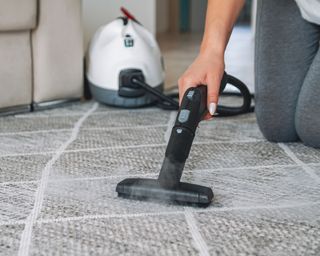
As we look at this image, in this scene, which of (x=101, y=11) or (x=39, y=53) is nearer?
(x=39, y=53)

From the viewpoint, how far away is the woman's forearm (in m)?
0.86

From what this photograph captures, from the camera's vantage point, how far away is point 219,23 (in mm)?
879

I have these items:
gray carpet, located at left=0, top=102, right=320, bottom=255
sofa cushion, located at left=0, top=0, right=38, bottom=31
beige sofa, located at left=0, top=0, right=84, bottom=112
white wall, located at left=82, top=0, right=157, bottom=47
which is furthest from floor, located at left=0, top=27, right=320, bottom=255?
white wall, located at left=82, top=0, right=157, bottom=47

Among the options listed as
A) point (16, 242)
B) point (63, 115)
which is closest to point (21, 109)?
point (63, 115)

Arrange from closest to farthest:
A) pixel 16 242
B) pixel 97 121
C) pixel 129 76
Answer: pixel 16 242 < pixel 97 121 < pixel 129 76

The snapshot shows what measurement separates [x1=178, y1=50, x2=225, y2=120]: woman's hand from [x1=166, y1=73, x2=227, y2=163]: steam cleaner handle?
0.02 metres

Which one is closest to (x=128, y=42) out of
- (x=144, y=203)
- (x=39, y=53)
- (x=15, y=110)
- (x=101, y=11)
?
(x=39, y=53)

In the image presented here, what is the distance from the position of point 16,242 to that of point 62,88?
922 millimetres

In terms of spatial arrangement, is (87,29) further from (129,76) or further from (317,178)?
(317,178)

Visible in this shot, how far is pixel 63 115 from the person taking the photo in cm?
151

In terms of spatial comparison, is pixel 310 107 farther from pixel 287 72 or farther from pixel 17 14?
pixel 17 14

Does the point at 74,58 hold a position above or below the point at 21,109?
above

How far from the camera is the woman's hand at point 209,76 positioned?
812 mm

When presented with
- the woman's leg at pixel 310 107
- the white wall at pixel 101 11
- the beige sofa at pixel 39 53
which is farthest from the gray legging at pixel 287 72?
the white wall at pixel 101 11
